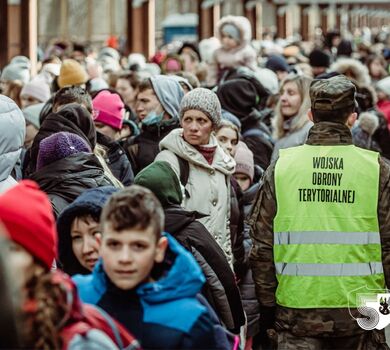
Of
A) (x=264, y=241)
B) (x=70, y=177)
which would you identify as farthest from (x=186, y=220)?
(x=70, y=177)

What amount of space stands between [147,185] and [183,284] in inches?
57.8

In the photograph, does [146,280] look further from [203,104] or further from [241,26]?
[241,26]

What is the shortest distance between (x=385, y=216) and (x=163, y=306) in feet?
6.92

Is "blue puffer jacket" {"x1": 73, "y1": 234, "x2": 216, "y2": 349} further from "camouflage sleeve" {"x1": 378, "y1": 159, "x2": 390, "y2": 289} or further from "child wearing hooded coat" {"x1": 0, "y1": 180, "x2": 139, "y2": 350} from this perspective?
"camouflage sleeve" {"x1": 378, "y1": 159, "x2": 390, "y2": 289}

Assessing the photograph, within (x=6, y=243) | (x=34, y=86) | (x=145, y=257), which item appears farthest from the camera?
(x=34, y=86)

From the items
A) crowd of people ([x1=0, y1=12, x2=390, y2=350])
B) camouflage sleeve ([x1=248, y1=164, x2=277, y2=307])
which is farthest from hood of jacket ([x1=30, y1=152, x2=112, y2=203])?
camouflage sleeve ([x1=248, y1=164, x2=277, y2=307])

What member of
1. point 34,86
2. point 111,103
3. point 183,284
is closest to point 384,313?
point 183,284

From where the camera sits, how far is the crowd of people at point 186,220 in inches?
147

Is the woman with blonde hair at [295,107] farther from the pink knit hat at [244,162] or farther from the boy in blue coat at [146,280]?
the boy in blue coat at [146,280]

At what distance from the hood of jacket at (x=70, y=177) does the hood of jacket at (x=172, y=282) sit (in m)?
1.89

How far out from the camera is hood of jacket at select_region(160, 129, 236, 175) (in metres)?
7.48

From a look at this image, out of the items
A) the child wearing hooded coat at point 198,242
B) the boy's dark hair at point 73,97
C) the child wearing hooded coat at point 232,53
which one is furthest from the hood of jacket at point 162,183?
the child wearing hooded coat at point 232,53

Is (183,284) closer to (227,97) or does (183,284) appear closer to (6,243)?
(6,243)

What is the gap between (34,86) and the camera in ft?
39.7
